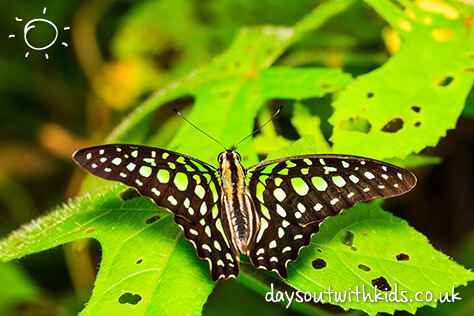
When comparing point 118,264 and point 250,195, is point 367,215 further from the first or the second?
point 118,264

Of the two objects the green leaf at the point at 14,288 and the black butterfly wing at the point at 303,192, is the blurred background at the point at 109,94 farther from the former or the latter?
the black butterfly wing at the point at 303,192

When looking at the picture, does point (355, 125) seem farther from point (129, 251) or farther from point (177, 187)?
point (129, 251)

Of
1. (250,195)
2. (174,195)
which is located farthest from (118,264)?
(250,195)

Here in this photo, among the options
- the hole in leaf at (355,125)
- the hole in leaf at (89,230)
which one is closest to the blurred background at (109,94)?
the hole in leaf at (355,125)

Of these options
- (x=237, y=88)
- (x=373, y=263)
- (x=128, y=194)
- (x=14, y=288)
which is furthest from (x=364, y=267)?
(x=14, y=288)

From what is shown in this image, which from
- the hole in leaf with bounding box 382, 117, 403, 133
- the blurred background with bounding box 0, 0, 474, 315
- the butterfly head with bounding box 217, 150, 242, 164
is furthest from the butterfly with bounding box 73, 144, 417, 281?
the blurred background with bounding box 0, 0, 474, 315

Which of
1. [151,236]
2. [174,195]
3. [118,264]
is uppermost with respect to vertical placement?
[174,195]
